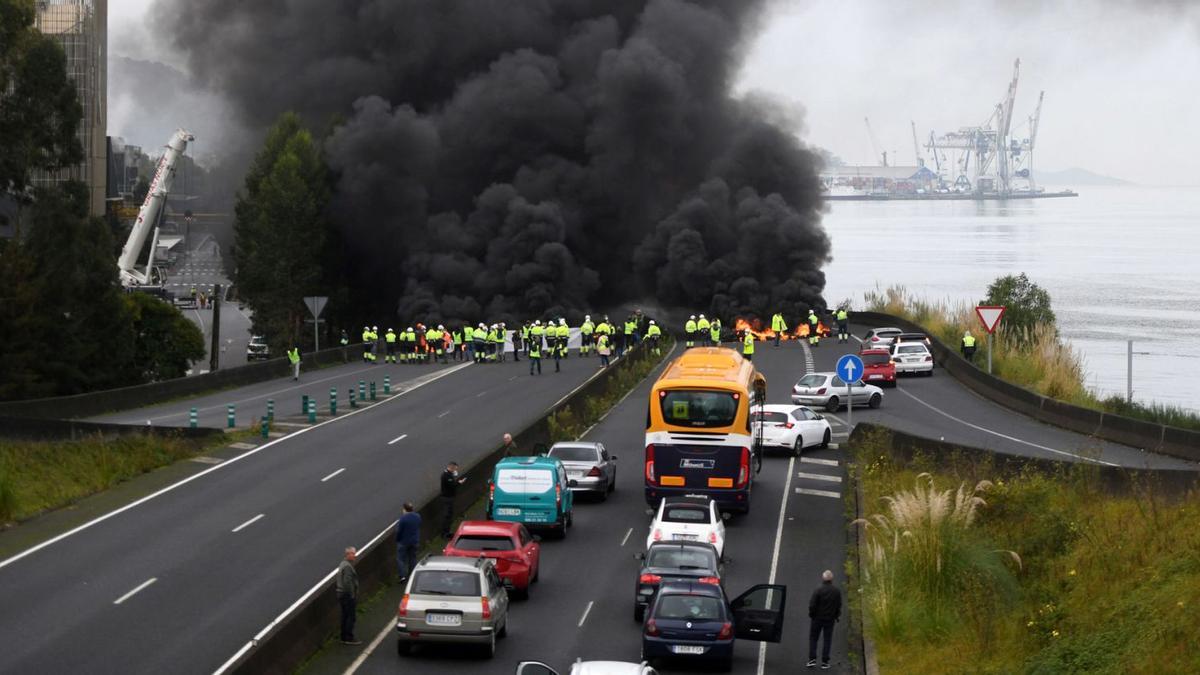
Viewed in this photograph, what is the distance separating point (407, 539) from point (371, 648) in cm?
410

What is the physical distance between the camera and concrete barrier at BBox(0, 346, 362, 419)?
4419cm

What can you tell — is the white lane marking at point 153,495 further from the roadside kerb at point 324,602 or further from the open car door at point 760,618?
the open car door at point 760,618

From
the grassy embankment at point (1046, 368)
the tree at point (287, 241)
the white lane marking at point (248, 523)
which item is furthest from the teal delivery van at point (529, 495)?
the tree at point (287, 241)

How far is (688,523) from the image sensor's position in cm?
2628

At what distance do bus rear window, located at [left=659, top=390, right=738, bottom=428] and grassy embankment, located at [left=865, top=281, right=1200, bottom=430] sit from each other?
15018 mm

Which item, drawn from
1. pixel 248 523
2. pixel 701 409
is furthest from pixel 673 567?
pixel 248 523

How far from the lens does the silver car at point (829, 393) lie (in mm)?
47781

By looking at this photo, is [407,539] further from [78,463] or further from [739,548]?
[78,463]

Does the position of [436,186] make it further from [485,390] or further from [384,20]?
[485,390]

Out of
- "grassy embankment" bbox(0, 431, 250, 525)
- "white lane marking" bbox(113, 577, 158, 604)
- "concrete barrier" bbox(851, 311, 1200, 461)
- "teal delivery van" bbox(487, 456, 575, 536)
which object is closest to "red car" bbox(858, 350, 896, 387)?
"concrete barrier" bbox(851, 311, 1200, 461)

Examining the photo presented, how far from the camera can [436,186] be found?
3696 inches

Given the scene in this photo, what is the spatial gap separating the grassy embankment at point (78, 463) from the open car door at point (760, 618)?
17.3 m

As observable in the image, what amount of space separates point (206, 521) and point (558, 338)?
109 feet

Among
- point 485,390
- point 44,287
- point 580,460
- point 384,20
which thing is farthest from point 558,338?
point 384,20
